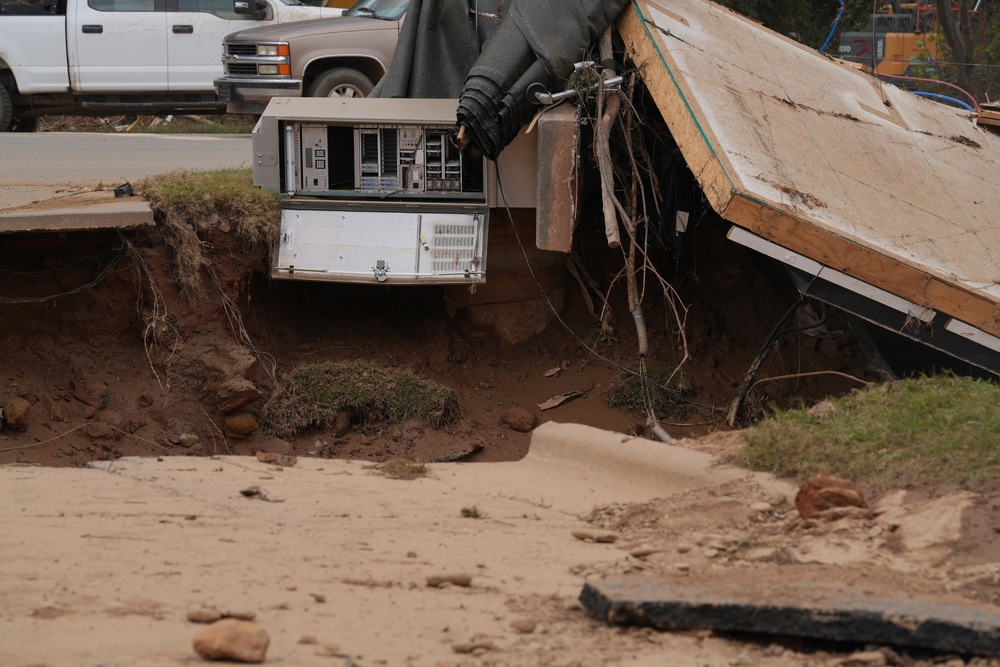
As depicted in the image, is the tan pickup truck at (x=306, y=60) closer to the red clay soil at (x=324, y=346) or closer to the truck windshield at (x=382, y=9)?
the truck windshield at (x=382, y=9)

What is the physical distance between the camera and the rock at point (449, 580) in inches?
146

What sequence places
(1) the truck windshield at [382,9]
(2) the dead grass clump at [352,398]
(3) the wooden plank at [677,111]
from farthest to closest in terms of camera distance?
(1) the truck windshield at [382,9] < (2) the dead grass clump at [352,398] < (3) the wooden plank at [677,111]

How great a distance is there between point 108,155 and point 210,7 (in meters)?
3.67

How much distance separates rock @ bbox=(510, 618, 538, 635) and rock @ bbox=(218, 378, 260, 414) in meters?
4.61

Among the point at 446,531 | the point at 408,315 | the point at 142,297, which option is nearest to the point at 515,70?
the point at 408,315

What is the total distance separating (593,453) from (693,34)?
13.6 ft

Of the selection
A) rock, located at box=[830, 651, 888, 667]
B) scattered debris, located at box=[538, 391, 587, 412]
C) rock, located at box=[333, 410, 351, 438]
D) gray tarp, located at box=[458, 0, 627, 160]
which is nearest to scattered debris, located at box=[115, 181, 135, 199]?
rock, located at box=[333, 410, 351, 438]

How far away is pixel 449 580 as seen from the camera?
373cm

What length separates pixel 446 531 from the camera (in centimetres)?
437

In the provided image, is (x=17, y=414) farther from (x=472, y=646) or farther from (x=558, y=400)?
(x=472, y=646)

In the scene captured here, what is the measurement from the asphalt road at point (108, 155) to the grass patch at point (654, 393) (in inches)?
164

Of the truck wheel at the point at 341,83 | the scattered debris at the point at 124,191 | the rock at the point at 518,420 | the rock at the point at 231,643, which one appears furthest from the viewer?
the truck wheel at the point at 341,83

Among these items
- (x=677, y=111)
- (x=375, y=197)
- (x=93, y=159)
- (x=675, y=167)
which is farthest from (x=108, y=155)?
(x=677, y=111)

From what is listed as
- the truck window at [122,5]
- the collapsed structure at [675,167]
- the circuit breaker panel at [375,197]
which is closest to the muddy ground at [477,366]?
the circuit breaker panel at [375,197]
